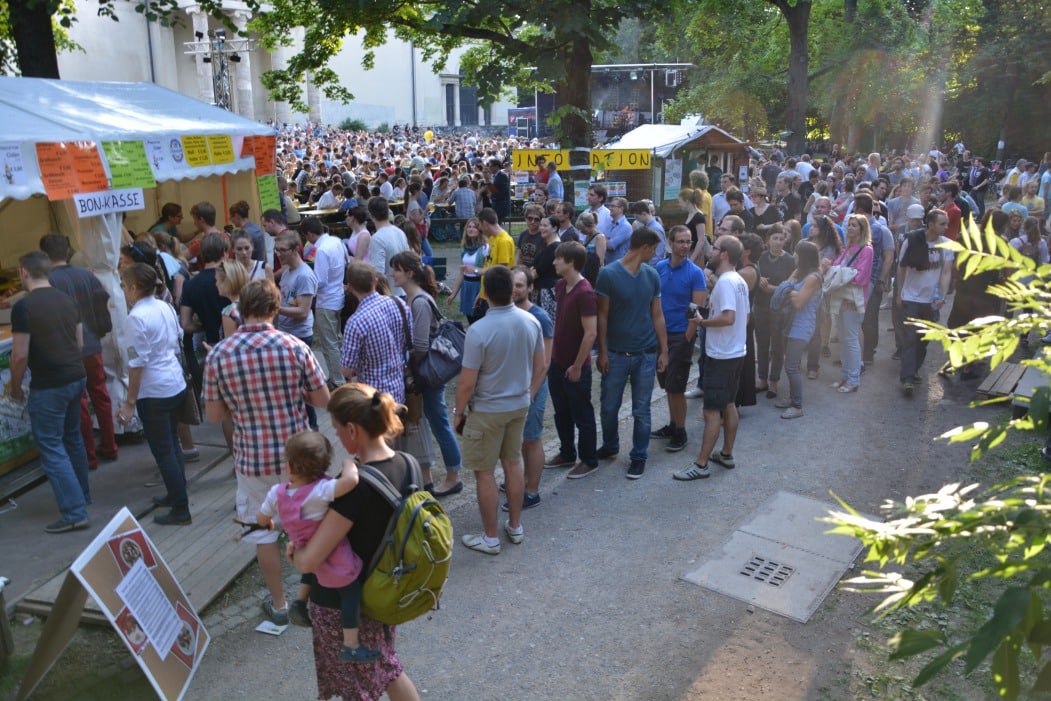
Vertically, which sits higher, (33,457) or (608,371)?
(608,371)

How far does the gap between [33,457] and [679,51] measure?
4044 cm

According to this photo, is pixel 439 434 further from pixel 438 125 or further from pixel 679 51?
pixel 438 125

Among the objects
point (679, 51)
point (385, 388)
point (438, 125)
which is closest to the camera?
point (385, 388)

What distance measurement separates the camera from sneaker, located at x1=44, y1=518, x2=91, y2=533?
5531 millimetres

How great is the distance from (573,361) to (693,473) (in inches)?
49.2

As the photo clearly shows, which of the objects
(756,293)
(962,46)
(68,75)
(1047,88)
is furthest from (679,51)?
(756,293)

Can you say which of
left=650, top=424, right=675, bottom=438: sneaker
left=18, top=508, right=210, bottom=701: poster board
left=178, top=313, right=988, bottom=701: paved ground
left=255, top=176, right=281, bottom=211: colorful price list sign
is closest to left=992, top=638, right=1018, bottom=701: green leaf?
left=178, top=313, right=988, bottom=701: paved ground

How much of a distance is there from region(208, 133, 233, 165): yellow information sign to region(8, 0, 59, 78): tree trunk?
8.77ft

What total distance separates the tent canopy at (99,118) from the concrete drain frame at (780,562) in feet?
18.1

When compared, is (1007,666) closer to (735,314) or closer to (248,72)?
(735,314)

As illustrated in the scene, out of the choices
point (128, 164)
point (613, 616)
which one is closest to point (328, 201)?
point (128, 164)

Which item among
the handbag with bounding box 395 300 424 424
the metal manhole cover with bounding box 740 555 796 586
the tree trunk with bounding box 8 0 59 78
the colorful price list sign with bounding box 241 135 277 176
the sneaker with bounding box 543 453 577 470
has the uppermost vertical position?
the tree trunk with bounding box 8 0 59 78

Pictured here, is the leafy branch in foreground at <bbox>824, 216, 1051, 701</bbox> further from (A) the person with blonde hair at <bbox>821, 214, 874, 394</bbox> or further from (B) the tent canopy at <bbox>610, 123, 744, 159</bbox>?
(B) the tent canopy at <bbox>610, 123, 744, 159</bbox>

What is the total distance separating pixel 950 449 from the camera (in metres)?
6.89
